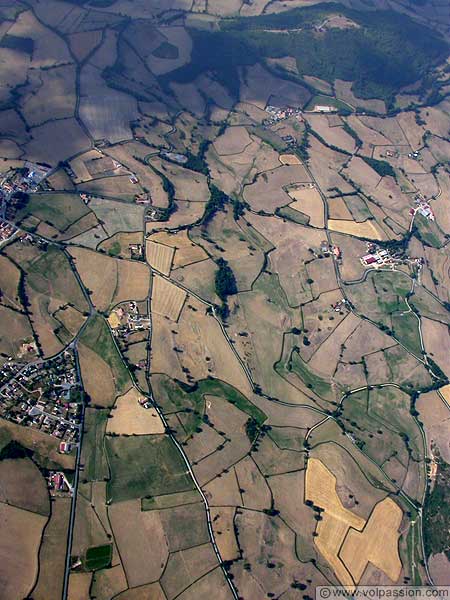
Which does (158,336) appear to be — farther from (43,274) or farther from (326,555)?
(326,555)

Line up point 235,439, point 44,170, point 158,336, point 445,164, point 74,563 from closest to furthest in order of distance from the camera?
point 74,563
point 235,439
point 158,336
point 44,170
point 445,164

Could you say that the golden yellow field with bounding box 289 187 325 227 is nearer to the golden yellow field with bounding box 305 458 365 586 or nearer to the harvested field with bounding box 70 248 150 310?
the harvested field with bounding box 70 248 150 310

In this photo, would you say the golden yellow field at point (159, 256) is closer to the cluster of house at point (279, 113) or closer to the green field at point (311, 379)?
the green field at point (311, 379)

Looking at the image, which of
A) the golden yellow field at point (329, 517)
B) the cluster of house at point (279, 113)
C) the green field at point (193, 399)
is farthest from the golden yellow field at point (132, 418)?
the cluster of house at point (279, 113)

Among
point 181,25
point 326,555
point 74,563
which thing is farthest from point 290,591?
point 181,25

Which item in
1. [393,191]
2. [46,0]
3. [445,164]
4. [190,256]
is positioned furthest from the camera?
[46,0]

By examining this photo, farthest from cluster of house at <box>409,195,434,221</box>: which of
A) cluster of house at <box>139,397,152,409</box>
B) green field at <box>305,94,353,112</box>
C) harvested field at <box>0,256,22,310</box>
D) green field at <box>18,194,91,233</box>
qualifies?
harvested field at <box>0,256,22,310</box>
